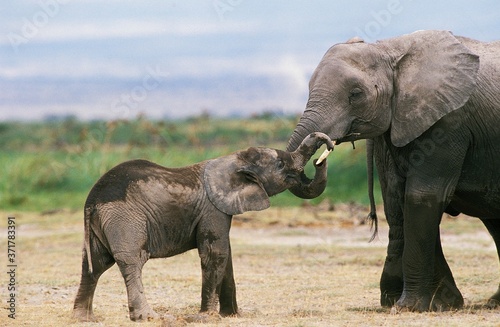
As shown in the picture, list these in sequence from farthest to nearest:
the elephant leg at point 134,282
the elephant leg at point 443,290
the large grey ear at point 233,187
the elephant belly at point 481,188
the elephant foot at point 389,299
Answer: the elephant foot at point 389,299 → the elephant leg at point 443,290 → the elephant belly at point 481,188 → the large grey ear at point 233,187 → the elephant leg at point 134,282

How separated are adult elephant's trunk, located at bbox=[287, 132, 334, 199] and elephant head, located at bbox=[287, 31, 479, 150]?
11 centimetres

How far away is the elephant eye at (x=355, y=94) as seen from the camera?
9.52m

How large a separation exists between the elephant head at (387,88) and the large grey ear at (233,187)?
44 cm

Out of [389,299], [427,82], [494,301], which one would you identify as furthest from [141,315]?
[494,301]

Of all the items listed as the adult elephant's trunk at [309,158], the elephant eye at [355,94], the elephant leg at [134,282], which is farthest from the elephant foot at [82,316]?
the elephant eye at [355,94]

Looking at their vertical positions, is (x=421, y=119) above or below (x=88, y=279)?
above

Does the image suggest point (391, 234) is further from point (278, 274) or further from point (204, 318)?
point (278, 274)

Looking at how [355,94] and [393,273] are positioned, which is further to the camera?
[393,273]

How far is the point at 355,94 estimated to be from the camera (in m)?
9.53

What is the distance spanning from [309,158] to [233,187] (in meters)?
0.67

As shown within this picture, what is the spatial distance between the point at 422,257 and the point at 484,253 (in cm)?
496

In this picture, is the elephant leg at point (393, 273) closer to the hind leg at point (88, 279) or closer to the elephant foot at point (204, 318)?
the elephant foot at point (204, 318)

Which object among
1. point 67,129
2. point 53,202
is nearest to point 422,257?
point 53,202

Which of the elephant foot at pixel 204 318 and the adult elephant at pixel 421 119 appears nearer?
the elephant foot at pixel 204 318
